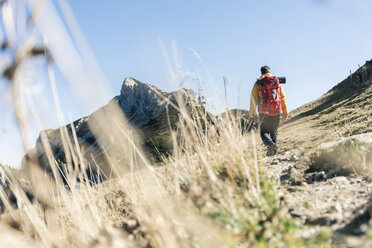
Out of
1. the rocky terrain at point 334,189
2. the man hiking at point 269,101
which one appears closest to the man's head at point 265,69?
the man hiking at point 269,101

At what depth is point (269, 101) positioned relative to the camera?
5.85 meters

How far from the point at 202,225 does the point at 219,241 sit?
0.62 ft

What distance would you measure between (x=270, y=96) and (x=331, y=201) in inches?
147

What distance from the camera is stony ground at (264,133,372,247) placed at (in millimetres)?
1929

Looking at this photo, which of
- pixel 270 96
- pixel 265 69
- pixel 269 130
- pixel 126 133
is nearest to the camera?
pixel 126 133

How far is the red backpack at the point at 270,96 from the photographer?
5.80 metres

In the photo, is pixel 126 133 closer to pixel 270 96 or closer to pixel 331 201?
pixel 331 201

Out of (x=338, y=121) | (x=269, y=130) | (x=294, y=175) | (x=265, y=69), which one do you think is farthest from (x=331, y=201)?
(x=338, y=121)

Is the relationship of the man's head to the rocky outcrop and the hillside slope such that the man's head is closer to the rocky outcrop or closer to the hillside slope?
the hillside slope

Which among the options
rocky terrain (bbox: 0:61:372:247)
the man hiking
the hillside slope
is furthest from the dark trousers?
rocky terrain (bbox: 0:61:372:247)

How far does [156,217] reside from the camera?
5.90 feet

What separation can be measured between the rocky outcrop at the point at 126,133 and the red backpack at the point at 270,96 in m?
1.94

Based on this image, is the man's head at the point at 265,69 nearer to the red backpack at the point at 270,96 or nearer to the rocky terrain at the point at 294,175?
the red backpack at the point at 270,96

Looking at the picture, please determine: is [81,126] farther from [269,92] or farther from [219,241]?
[219,241]
